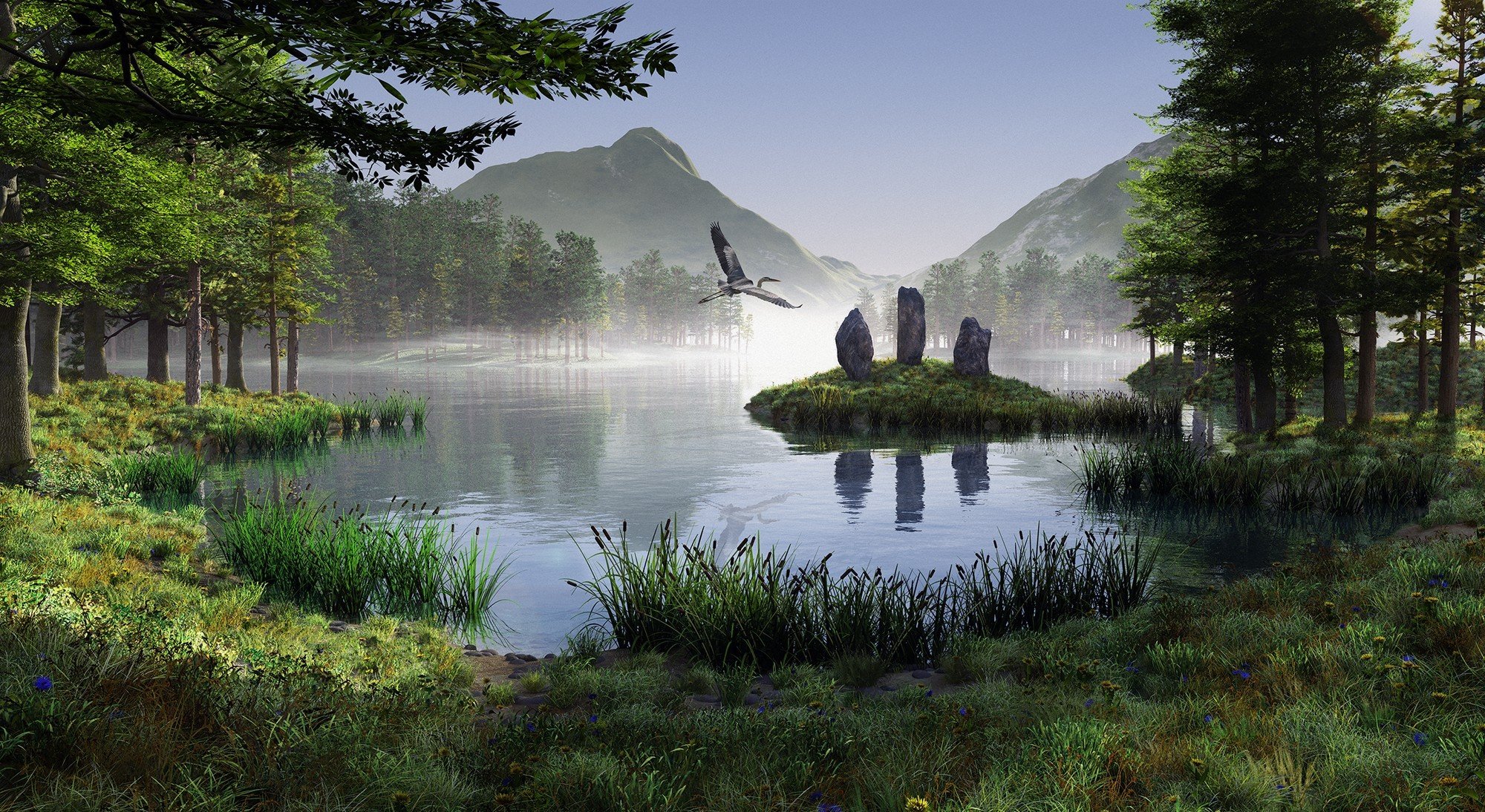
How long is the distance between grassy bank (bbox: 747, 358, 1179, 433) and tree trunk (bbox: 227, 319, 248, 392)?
859 inches

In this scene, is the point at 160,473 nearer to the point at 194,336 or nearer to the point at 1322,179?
the point at 194,336

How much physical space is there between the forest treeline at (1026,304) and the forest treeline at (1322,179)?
118 m

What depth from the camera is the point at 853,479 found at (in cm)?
2111

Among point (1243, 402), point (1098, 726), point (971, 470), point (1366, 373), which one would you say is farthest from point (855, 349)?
point (1098, 726)

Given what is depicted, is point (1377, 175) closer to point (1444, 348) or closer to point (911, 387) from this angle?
point (1444, 348)

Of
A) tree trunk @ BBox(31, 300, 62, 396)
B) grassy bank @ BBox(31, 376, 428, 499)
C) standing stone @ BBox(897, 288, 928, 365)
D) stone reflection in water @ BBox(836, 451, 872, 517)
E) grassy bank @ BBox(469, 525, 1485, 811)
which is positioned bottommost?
stone reflection in water @ BBox(836, 451, 872, 517)

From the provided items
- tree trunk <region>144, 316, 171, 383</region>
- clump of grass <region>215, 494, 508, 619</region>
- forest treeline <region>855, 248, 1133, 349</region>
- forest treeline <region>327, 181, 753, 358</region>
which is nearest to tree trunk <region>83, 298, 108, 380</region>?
tree trunk <region>144, 316, 171, 383</region>

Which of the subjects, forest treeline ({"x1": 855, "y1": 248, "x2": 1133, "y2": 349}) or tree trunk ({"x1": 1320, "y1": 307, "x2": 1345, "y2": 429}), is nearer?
tree trunk ({"x1": 1320, "y1": 307, "x2": 1345, "y2": 429})

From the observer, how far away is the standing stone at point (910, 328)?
44.8 metres

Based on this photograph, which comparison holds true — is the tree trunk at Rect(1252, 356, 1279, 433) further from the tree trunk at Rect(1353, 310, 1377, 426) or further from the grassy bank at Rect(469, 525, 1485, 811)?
the grassy bank at Rect(469, 525, 1485, 811)

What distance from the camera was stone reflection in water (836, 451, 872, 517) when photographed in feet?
58.4

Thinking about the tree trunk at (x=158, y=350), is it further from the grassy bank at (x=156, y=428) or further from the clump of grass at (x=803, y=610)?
the clump of grass at (x=803, y=610)

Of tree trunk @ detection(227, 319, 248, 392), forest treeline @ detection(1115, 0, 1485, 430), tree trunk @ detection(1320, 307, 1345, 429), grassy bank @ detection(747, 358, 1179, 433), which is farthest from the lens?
tree trunk @ detection(227, 319, 248, 392)

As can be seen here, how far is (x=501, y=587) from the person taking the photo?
11609 mm
